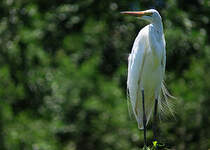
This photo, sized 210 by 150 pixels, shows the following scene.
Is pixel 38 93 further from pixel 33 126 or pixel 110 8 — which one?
pixel 110 8

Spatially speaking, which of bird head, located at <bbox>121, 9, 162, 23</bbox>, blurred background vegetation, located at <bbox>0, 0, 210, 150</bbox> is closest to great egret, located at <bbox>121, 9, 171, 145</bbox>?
bird head, located at <bbox>121, 9, 162, 23</bbox>

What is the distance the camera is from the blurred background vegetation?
22.8 ft

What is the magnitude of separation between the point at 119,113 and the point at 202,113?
1226 millimetres

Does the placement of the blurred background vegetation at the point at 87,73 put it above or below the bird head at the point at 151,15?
below

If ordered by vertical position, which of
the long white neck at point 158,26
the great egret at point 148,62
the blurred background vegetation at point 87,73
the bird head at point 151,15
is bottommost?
the blurred background vegetation at point 87,73

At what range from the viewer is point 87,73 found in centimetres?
721

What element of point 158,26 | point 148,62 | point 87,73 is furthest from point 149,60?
point 87,73

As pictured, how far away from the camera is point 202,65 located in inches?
276

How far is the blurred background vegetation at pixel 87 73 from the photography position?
22.8 ft

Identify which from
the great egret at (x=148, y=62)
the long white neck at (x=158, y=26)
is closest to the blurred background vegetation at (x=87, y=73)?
the great egret at (x=148, y=62)

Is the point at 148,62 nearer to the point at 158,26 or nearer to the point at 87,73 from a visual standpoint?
the point at 158,26

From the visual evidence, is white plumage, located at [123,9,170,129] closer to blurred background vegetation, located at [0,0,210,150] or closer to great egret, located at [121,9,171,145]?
great egret, located at [121,9,171,145]

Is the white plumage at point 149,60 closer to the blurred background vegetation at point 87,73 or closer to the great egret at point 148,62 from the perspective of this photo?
the great egret at point 148,62

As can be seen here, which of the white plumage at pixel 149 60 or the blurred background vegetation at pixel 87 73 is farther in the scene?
the blurred background vegetation at pixel 87 73
